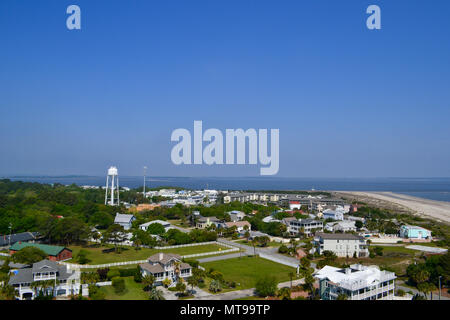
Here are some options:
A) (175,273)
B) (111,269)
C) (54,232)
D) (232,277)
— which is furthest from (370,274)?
(54,232)

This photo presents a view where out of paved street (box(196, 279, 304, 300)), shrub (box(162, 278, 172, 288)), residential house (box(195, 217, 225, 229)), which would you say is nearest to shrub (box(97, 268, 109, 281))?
shrub (box(162, 278, 172, 288))

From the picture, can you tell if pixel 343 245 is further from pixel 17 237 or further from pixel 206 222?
pixel 17 237

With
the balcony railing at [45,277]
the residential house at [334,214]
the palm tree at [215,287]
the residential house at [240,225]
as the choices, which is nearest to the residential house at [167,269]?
the palm tree at [215,287]

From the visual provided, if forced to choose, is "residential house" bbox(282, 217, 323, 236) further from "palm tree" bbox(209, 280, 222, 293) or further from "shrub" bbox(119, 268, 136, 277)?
"shrub" bbox(119, 268, 136, 277)

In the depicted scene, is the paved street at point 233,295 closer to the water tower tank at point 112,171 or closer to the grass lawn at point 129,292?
the grass lawn at point 129,292

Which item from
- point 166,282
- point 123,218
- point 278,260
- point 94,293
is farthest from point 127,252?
point 123,218
